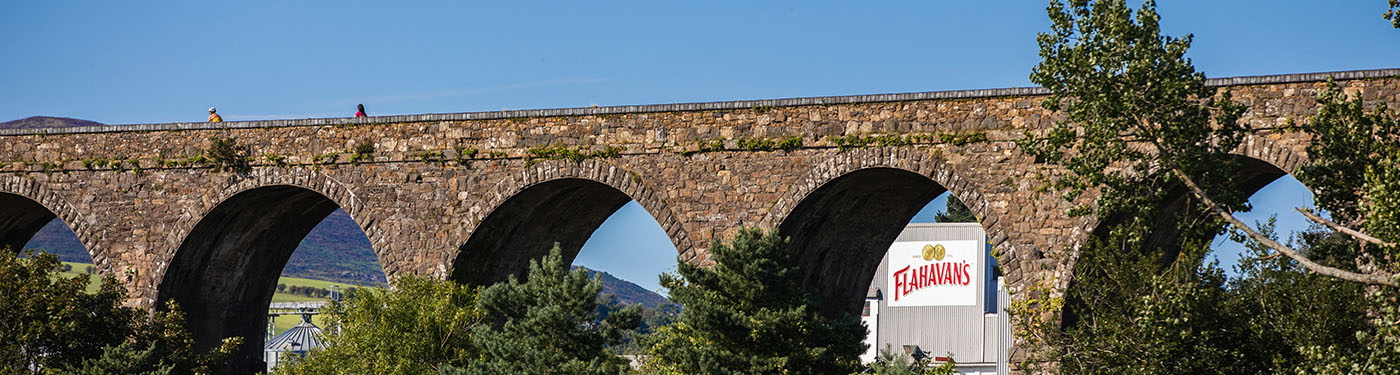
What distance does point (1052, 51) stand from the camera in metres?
20.0

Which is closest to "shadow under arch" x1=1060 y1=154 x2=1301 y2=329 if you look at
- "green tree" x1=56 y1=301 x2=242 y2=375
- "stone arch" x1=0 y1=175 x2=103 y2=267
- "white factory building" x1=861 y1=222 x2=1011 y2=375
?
"green tree" x1=56 y1=301 x2=242 y2=375

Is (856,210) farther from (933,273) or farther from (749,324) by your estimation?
(933,273)

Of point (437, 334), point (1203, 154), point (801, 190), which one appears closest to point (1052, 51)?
point (1203, 154)

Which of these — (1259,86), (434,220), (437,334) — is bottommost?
(437,334)

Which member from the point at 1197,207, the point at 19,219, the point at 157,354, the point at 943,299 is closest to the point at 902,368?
the point at 1197,207

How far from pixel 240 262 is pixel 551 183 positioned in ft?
26.1

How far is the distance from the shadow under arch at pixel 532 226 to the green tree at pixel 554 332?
2.42 metres

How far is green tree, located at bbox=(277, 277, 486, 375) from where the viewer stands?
27234 mm

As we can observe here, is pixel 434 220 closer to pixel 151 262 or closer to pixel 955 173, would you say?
pixel 151 262

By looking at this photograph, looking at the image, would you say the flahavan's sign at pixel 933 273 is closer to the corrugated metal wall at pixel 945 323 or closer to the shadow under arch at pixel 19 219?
the corrugated metal wall at pixel 945 323

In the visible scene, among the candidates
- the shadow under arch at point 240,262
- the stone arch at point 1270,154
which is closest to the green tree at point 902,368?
the stone arch at point 1270,154

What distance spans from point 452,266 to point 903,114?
8.43 m

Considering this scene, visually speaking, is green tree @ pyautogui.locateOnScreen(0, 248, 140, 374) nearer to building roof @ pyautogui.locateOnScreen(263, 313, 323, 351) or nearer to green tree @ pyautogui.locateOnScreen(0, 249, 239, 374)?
→ green tree @ pyautogui.locateOnScreen(0, 249, 239, 374)

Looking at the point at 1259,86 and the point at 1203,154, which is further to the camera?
the point at 1259,86
